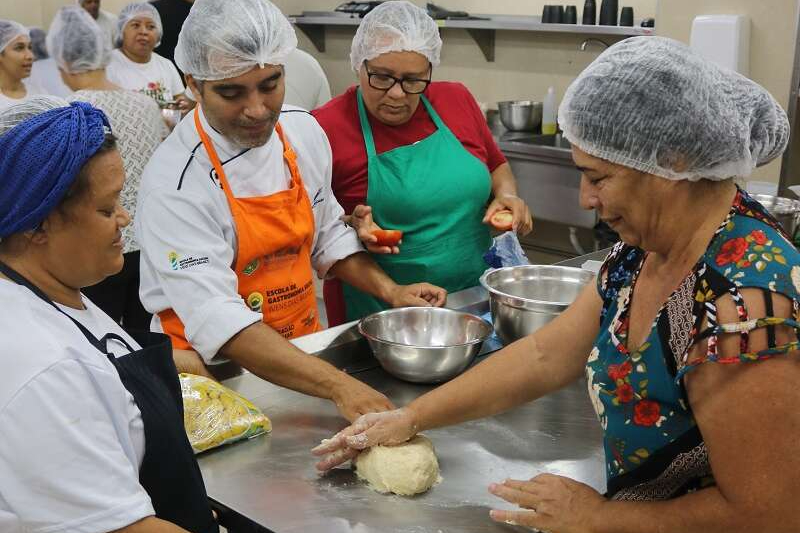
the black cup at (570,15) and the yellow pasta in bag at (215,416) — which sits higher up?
the black cup at (570,15)

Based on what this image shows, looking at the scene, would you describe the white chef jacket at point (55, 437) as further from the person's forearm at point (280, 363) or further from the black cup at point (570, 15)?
the black cup at point (570, 15)

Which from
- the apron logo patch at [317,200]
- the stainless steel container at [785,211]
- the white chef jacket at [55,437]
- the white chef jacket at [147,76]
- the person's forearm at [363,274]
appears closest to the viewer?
the white chef jacket at [55,437]

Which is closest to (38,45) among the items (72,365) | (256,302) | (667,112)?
(256,302)

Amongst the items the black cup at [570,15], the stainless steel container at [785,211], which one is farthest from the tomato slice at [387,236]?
the black cup at [570,15]

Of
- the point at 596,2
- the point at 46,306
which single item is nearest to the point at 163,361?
the point at 46,306

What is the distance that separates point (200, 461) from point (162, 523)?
46 cm

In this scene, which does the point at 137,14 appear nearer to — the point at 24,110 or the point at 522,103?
the point at 522,103

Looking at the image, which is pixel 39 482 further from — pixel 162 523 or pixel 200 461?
pixel 200 461

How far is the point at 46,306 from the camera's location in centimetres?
122

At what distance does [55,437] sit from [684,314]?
869 mm

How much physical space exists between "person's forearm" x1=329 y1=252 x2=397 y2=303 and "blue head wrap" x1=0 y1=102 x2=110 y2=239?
4.12ft

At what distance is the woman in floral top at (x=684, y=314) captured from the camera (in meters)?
1.12

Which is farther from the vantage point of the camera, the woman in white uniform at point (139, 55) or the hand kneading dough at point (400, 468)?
the woman in white uniform at point (139, 55)

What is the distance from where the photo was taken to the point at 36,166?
118 centimetres
